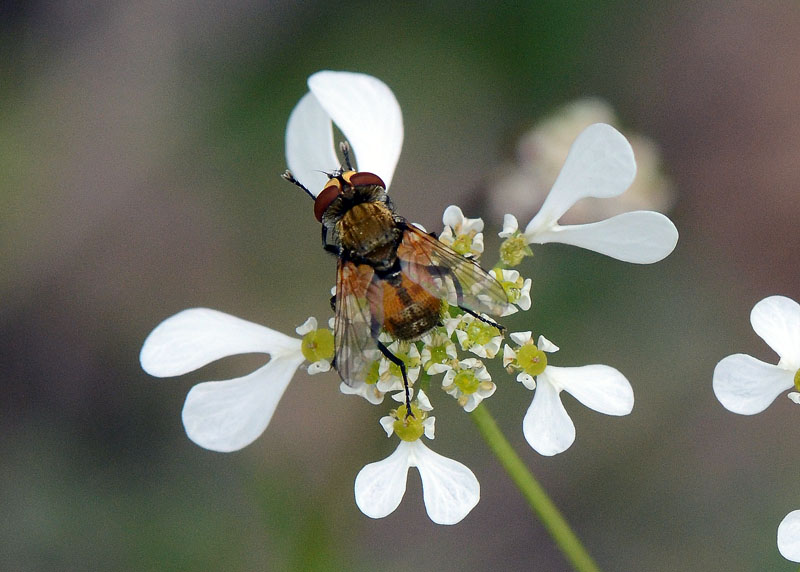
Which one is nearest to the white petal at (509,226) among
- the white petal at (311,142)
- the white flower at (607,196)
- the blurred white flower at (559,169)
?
the white flower at (607,196)

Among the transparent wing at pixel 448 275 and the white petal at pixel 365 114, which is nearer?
the transparent wing at pixel 448 275

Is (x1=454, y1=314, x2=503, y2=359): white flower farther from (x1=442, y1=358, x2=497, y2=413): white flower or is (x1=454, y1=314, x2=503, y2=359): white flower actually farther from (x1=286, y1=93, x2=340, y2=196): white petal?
(x1=286, y1=93, x2=340, y2=196): white petal

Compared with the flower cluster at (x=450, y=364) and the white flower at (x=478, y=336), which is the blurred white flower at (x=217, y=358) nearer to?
the flower cluster at (x=450, y=364)

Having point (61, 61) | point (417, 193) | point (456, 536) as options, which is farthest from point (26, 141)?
point (456, 536)

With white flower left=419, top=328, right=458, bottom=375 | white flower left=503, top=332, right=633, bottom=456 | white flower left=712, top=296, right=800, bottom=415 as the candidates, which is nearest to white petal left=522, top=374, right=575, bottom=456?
white flower left=503, top=332, right=633, bottom=456

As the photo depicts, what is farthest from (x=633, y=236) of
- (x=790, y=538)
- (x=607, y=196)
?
(x=790, y=538)

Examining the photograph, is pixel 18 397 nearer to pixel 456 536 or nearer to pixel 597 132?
pixel 456 536

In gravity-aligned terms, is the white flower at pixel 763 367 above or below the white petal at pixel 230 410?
below

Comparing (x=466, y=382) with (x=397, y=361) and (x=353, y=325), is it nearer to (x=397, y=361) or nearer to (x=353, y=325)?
(x=397, y=361)
